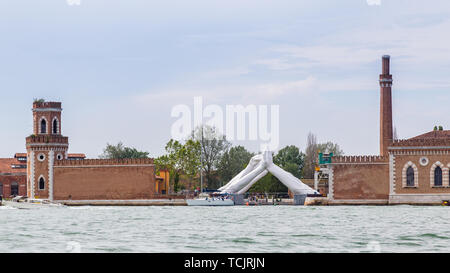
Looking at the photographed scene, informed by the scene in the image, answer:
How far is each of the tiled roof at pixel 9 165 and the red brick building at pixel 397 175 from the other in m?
33.7

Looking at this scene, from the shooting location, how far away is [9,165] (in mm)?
85312

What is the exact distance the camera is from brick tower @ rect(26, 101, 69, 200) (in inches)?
2714

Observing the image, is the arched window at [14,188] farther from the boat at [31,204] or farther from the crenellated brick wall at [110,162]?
the boat at [31,204]

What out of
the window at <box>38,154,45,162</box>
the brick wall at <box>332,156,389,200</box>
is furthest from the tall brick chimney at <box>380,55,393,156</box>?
the window at <box>38,154,45,162</box>

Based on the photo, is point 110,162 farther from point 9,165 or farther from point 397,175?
point 397,175

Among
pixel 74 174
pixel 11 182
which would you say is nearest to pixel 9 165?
pixel 11 182

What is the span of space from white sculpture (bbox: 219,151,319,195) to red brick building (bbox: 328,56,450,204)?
3518mm

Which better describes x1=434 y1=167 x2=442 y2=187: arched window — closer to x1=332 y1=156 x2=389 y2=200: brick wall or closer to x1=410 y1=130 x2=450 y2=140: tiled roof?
x1=332 y1=156 x2=389 y2=200: brick wall

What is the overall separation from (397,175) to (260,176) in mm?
11515

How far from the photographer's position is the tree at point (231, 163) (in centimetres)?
8581

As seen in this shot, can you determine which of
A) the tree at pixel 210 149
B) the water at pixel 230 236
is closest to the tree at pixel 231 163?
the tree at pixel 210 149
